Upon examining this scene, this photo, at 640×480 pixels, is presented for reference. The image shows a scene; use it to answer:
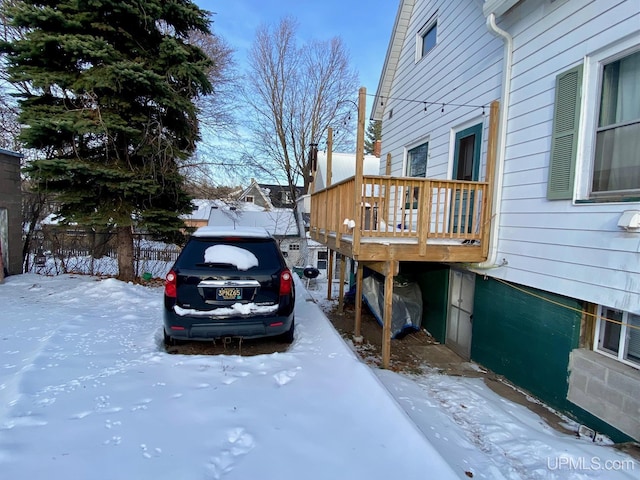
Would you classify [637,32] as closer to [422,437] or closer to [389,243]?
[389,243]

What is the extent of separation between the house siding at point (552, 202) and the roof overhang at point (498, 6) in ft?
0.72

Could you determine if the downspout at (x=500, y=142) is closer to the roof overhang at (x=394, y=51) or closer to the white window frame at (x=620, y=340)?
the white window frame at (x=620, y=340)

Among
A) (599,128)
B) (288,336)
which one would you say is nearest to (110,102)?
(288,336)

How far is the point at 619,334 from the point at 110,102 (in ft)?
31.7

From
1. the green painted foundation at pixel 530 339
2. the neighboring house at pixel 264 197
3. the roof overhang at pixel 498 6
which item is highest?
the roof overhang at pixel 498 6

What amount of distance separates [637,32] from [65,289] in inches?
376

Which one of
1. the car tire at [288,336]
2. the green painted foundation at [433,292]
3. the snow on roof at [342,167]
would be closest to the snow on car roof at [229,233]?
the car tire at [288,336]

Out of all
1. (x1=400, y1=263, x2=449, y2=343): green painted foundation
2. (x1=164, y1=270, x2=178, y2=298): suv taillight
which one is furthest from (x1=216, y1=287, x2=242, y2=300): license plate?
(x1=400, y1=263, x2=449, y2=343): green painted foundation

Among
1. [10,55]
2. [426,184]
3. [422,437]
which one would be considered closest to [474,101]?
[426,184]

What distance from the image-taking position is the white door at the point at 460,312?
6.03m

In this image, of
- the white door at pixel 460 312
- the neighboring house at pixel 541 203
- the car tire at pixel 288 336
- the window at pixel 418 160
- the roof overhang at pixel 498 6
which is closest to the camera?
the neighboring house at pixel 541 203

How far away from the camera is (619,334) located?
11.9 ft

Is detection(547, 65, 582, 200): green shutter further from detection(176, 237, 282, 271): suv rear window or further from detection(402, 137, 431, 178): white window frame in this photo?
detection(176, 237, 282, 271): suv rear window

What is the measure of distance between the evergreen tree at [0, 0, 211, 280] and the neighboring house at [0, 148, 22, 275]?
24.4 inches
